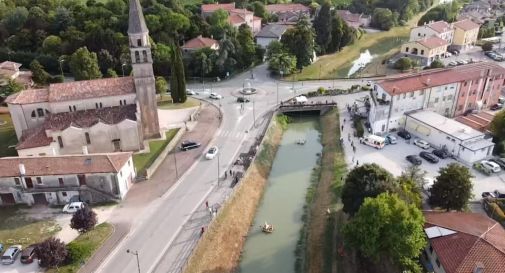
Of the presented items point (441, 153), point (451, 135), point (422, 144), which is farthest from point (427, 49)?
point (441, 153)

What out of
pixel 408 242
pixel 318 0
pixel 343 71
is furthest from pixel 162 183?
pixel 318 0

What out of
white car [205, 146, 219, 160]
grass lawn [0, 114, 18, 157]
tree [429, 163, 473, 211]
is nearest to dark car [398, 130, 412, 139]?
tree [429, 163, 473, 211]

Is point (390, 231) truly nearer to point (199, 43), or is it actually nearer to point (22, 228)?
point (22, 228)

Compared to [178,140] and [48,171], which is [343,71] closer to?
[178,140]

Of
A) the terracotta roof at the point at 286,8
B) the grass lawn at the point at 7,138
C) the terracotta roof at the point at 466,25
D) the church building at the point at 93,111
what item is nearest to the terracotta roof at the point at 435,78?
the church building at the point at 93,111

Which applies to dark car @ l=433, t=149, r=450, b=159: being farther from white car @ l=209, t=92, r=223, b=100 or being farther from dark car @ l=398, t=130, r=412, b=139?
white car @ l=209, t=92, r=223, b=100
